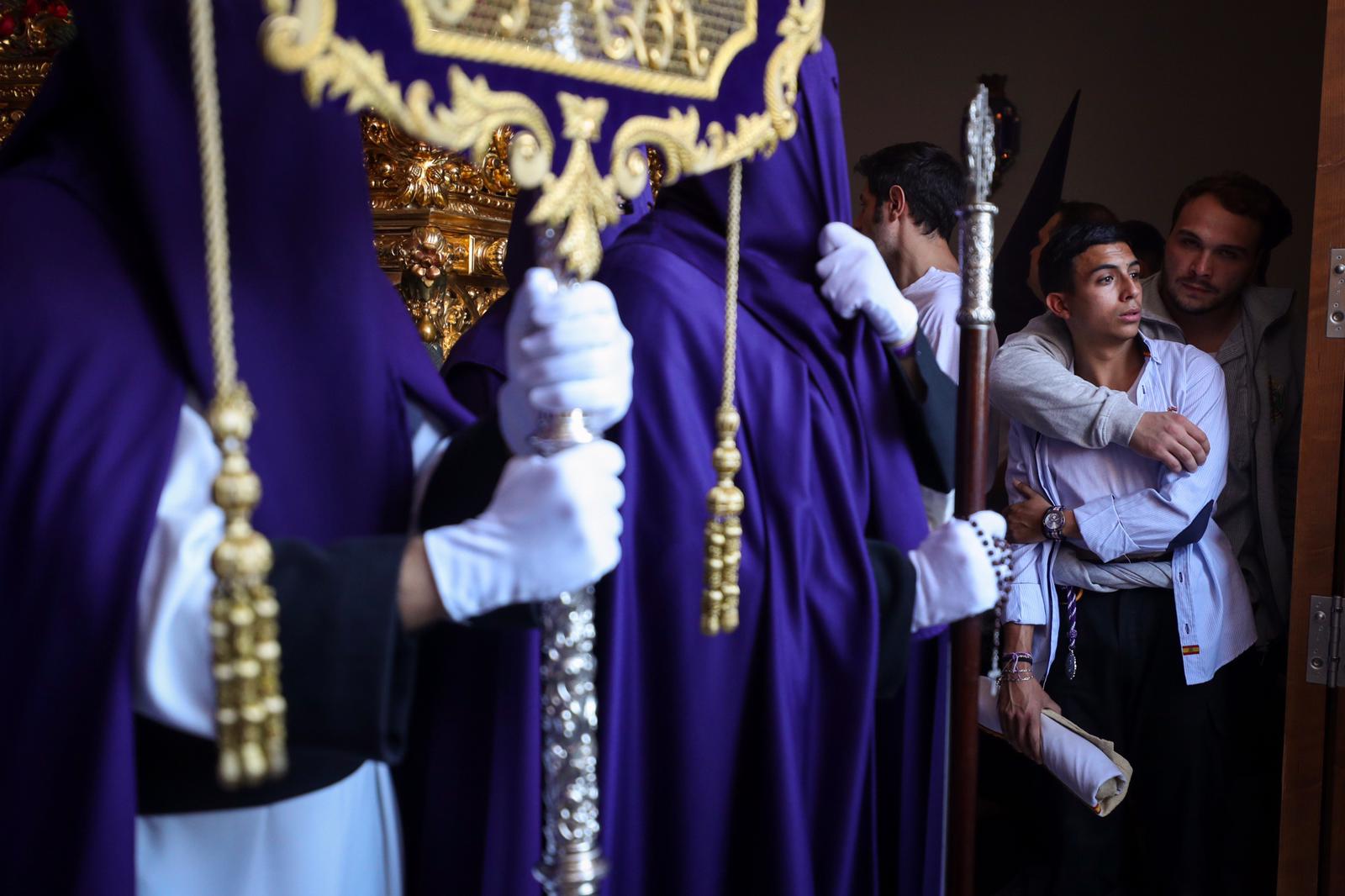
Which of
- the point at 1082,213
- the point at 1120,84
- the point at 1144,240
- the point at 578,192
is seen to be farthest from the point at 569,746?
the point at 1120,84

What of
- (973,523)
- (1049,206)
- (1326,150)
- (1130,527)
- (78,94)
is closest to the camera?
(78,94)

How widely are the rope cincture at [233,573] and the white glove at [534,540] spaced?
155 mm

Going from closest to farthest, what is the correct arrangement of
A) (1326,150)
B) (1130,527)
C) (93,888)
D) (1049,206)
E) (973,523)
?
(93,888) < (973,523) < (1326,150) < (1130,527) < (1049,206)

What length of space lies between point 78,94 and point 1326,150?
2175 mm

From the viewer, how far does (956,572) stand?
4.57ft

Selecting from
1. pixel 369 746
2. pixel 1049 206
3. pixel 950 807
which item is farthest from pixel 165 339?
pixel 1049 206

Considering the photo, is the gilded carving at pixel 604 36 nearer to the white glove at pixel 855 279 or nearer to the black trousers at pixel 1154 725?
the white glove at pixel 855 279

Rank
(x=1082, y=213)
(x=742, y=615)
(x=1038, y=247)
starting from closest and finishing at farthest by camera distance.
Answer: (x=742, y=615), (x=1082, y=213), (x=1038, y=247)

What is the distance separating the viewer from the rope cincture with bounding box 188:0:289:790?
83cm

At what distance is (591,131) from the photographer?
980 millimetres

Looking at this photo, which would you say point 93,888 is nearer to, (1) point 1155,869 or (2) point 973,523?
(2) point 973,523

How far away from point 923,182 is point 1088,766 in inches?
53.7

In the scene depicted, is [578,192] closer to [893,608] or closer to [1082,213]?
[893,608]

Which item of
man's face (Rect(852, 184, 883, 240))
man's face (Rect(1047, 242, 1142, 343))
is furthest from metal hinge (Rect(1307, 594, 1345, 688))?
man's face (Rect(852, 184, 883, 240))
